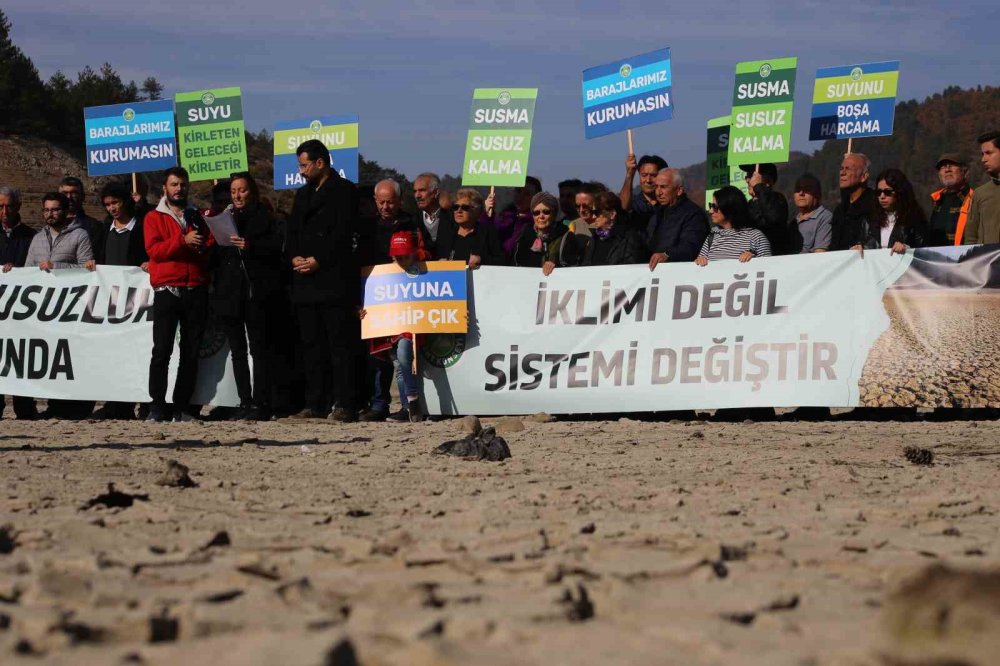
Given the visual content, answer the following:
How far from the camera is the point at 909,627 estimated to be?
8.34 ft

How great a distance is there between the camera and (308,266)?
1058 cm

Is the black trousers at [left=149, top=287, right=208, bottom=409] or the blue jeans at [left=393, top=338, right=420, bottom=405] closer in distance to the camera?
the blue jeans at [left=393, top=338, right=420, bottom=405]

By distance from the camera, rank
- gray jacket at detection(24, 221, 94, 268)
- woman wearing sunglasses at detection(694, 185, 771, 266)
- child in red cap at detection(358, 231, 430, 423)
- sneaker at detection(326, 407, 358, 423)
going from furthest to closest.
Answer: gray jacket at detection(24, 221, 94, 268) < child in red cap at detection(358, 231, 430, 423) < sneaker at detection(326, 407, 358, 423) < woman wearing sunglasses at detection(694, 185, 771, 266)

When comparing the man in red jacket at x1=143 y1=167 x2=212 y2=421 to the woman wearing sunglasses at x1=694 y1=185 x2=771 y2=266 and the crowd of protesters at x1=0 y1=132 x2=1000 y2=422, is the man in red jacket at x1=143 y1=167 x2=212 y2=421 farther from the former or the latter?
the woman wearing sunglasses at x1=694 y1=185 x2=771 y2=266

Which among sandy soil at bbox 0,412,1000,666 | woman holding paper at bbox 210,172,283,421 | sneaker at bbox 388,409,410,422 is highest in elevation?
woman holding paper at bbox 210,172,283,421

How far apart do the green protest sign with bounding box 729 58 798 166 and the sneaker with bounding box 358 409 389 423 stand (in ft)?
14.3

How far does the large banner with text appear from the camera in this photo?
32.4 feet

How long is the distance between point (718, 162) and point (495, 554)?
1100 centimetres

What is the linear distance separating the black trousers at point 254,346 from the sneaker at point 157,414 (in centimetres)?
64

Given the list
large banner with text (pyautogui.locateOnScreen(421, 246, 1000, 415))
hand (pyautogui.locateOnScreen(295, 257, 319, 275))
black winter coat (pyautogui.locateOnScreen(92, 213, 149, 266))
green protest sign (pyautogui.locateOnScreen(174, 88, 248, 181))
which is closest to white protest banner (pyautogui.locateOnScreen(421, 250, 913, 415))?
large banner with text (pyautogui.locateOnScreen(421, 246, 1000, 415))

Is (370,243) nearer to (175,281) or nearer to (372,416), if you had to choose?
(372,416)

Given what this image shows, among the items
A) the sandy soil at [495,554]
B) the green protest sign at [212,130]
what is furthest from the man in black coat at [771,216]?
the green protest sign at [212,130]

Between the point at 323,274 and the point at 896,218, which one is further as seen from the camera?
the point at 323,274

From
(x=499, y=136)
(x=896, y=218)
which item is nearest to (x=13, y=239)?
(x=499, y=136)
